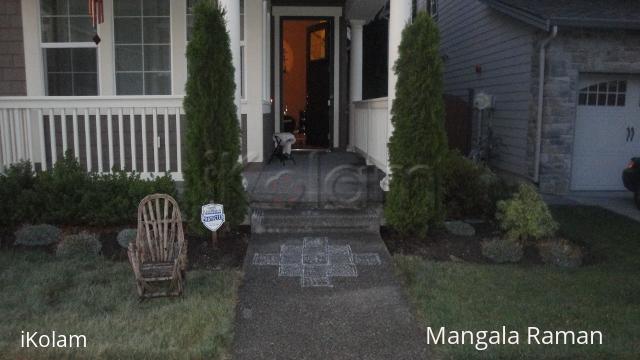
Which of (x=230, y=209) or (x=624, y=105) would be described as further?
(x=624, y=105)

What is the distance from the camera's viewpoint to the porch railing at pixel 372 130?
7.15 metres

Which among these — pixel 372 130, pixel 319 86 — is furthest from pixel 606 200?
pixel 319 86

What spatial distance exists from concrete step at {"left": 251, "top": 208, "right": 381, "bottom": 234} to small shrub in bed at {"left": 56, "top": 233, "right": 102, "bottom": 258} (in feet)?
5.26

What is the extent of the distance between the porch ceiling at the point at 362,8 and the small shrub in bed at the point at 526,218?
4197 mm

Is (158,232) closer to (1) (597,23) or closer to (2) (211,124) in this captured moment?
(2) (211,124)

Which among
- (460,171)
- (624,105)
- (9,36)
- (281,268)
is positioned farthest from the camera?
(624,105)

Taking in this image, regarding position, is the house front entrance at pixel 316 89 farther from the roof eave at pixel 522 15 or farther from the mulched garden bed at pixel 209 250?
the mulched garden bed at pixel 209 250

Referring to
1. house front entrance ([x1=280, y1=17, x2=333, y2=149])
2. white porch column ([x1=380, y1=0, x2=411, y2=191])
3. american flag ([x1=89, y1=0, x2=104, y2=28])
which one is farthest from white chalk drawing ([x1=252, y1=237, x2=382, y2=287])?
house front entrance ([x1=280, y1=17, x2=333, y2=149])

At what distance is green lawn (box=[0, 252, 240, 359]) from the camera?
143 inches

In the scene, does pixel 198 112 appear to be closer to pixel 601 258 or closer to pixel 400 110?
pixel 400 110

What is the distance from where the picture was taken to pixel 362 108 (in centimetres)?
927

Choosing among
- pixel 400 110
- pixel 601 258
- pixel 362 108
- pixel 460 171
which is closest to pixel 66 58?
pixel 362 108

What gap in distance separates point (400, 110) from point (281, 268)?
6.85ft

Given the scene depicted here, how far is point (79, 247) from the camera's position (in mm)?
5664
